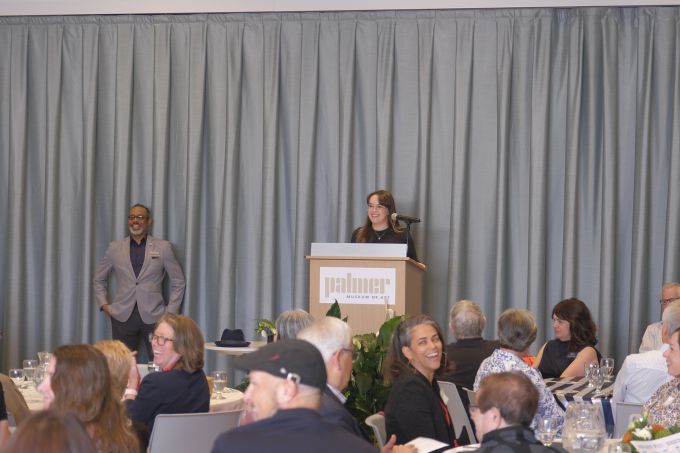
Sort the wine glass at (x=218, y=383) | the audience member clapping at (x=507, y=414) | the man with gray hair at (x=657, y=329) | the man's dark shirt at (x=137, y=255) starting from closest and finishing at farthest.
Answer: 1. the audience member clapping at (x=507, y=414)
2. the wine glass at (x=218, y=383)
3. the man with gray hair at (x=657, y=329)
4. the man's dark shirt at (x=137, y=255)

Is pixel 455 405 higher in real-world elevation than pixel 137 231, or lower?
lower

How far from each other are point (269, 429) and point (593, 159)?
7239 millimetres

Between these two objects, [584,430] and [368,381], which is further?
[368,381]

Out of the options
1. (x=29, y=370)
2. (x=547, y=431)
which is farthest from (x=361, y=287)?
(x=547, y=431)

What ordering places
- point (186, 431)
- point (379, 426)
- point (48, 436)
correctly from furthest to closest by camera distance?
point (379, 426) → point (186, 431) → point (48, 436)

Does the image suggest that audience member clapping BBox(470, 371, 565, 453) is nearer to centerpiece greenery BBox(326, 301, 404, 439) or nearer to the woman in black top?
the woman in black top

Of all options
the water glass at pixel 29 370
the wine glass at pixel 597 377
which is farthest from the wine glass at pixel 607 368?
the water glass at pixel 29 370

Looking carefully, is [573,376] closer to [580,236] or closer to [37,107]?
[580,236]

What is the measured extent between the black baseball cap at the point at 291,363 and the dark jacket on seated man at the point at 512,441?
713 mm

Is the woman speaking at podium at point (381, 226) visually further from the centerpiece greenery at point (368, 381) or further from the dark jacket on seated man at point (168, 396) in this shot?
the dark jacket on seated man at point (168, 396)

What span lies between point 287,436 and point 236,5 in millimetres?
7710

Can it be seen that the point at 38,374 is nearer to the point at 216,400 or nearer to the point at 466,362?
the point at 216,400

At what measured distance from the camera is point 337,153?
9.44 m

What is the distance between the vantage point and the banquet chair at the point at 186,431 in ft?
12.6
